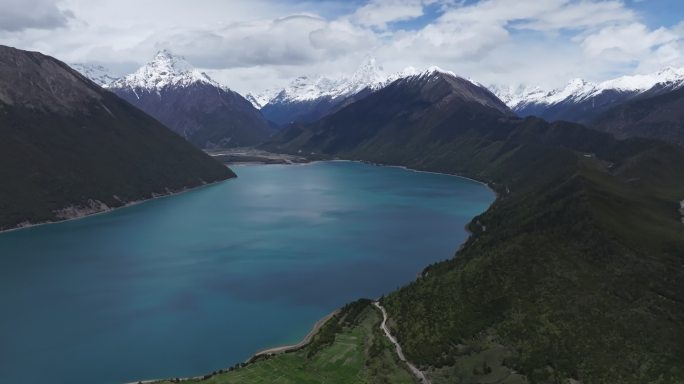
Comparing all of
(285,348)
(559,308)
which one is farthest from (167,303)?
(559,308)

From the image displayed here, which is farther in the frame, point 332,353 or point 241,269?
point 241,269

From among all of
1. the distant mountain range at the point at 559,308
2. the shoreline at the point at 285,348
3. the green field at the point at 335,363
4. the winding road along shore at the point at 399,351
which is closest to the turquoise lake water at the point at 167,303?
the shoreline at the point at 285,348

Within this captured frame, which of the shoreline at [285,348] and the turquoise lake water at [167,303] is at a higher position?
the turquoise lake water at [167,303]

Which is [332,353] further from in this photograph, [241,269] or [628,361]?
[241,269]

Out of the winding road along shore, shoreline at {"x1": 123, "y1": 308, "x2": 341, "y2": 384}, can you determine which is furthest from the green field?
shoreline at {"x1": 123, "y1": 308, "x2": 341, "y2": 384}

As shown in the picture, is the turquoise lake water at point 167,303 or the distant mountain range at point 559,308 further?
the turquoise lake water at point 167,303

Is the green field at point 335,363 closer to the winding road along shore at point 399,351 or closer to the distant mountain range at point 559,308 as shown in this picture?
the winding road along shore at point 399,351

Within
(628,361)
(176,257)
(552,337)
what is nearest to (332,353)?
(552,337)

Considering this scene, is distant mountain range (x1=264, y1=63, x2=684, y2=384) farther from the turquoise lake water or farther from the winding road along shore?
the turquoise lake water
